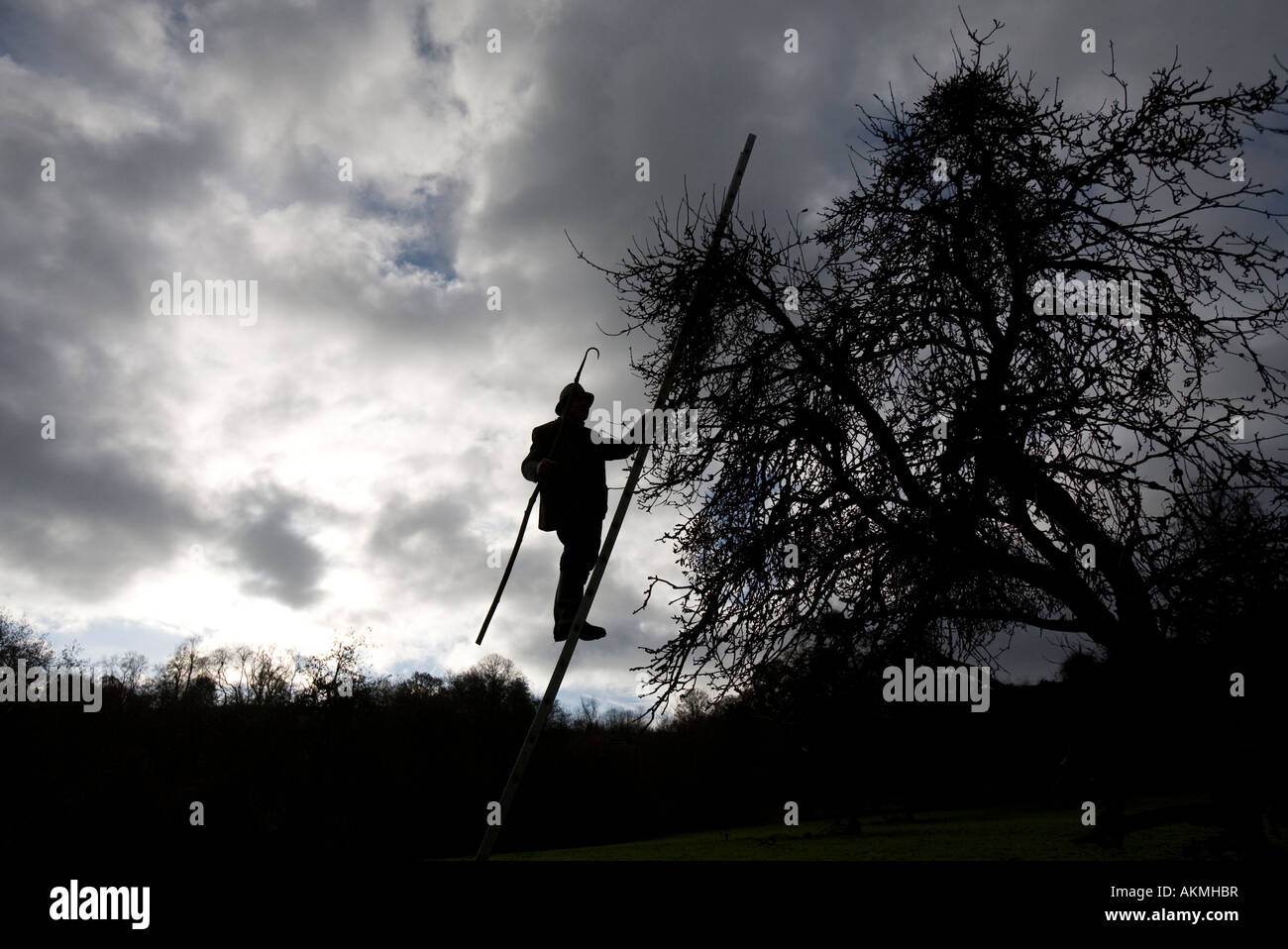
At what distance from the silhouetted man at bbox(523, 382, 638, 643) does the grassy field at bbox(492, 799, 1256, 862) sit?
1302 cm

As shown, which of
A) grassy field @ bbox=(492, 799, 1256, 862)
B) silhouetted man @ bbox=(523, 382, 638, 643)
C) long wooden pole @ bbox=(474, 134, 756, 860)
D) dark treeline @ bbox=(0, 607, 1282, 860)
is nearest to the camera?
long wooden pole @ bbox=(474, 134, 756, 860)

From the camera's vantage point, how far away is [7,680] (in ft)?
93.2

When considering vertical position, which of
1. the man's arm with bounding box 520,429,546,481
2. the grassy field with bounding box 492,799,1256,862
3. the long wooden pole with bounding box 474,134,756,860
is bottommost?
the grassy field with bounding box 492,799,1256,862

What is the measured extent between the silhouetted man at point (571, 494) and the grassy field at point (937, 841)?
1302 cm

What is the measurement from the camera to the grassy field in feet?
62.5

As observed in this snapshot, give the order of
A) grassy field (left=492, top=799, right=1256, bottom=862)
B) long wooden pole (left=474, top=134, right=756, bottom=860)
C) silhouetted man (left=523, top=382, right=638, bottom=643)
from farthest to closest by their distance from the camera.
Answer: grassy field (left=492, top=799, right=1256, bottom=862)
silhouetted man (left=523, top=382, right=638, bottom=643)
long wooden pole (left=474, top=134, right=756, bottom=860)

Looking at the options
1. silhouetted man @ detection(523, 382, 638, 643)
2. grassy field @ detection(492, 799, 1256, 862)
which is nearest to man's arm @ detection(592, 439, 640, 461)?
silhouetted man @ detection(523, 382, 638, 643)

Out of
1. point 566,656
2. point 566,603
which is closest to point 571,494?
point 566,603

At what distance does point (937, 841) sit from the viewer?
29.7m

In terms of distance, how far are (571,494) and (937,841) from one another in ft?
103

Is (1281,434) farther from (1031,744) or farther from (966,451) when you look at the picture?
(1031,744)

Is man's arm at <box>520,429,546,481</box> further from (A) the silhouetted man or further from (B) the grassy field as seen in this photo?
(B) the grassy field
